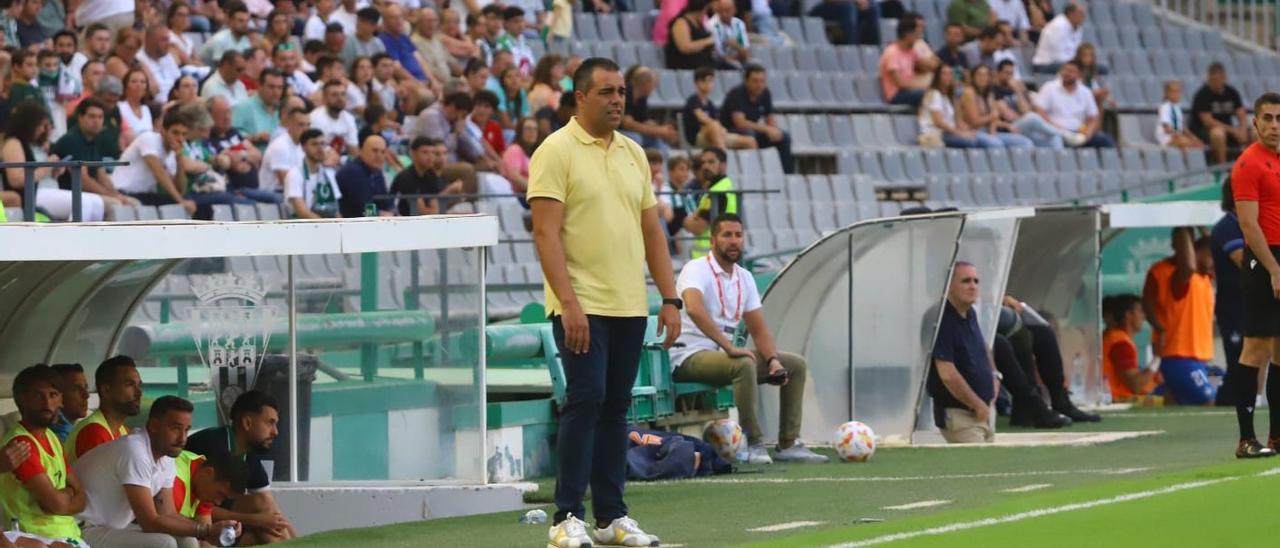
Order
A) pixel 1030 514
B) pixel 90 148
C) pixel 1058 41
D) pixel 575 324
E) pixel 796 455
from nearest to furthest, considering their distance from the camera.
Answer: pixel 575 324
pixel 1030 514
pixel 796 455
pixel 90 148
pixel 1058 41

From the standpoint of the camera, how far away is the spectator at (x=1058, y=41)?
27.8 metres

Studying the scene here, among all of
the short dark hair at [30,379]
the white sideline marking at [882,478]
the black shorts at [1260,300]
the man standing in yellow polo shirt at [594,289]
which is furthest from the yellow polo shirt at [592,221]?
the black shorts at [1260,300]

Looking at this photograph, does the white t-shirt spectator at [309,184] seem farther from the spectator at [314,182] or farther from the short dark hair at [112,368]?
the short dark hair at [112,368]

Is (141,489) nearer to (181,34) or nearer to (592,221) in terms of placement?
(592,221)

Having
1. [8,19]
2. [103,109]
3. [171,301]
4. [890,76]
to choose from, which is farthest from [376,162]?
[890,76]

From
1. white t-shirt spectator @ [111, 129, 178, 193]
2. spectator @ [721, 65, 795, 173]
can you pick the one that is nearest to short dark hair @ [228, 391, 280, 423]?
white t-shirt spectator @ [111, 129, 178, 193]

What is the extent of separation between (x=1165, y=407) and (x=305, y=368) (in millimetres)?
Answer: 8408

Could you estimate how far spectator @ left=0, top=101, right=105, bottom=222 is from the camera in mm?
14914

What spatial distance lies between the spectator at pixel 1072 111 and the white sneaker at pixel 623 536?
18675mm

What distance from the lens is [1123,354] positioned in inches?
710

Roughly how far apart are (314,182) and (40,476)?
7.63 metres

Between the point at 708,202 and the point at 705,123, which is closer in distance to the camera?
the point at 708,202

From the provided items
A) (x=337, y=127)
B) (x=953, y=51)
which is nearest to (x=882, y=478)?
(x=337, y=127)

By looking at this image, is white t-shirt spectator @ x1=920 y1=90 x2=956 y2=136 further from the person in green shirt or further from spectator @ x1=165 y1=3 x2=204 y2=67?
spectator @ x1=165 y1=3 x2=204 y2=67
